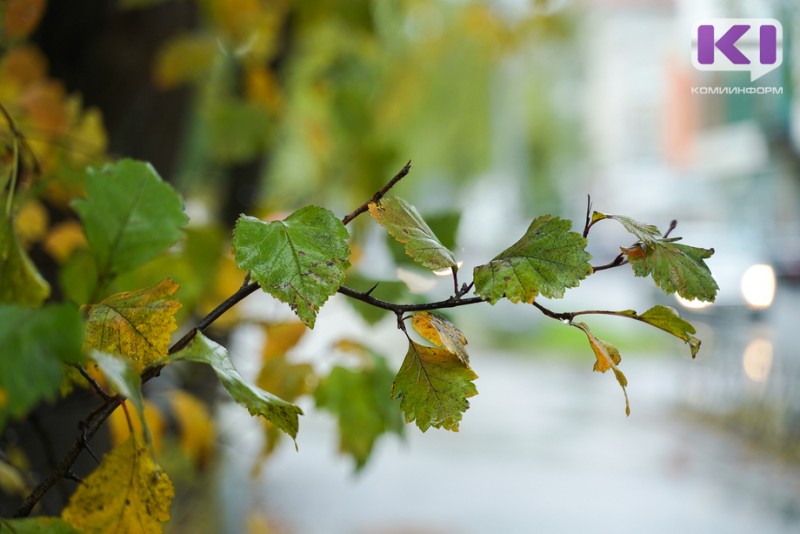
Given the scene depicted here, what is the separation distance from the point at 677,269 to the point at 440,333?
0.08 metres

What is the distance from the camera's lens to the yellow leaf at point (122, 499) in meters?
0.26

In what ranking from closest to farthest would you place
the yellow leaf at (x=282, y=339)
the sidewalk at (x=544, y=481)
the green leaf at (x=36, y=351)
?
1. the green leaf at (x=36, y=351)
2. the yellow leaf at (x=282, y=339)
3. the sidewalk at (x=544, y=481)

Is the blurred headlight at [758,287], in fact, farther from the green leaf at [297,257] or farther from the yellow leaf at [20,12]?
the green leaf at [297,257]

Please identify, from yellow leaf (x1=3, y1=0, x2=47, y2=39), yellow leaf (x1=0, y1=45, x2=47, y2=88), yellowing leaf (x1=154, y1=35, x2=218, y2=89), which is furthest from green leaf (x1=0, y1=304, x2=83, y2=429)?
yellowing leaf (x1=154, y1=35, x2=218, y2=89)

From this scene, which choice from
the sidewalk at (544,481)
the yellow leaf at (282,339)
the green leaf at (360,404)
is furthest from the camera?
the sidewalk at (544,481)

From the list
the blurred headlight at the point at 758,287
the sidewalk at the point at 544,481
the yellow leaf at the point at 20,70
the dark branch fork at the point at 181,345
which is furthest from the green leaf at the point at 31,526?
the blurred headlight at the point at 758,287

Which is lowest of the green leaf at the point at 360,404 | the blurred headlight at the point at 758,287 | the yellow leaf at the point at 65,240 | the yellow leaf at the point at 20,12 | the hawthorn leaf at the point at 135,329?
the blurred headlight at the point at 758,287

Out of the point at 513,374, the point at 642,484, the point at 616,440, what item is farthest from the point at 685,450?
the point at 513,374

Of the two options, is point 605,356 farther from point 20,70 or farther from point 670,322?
point 20,70

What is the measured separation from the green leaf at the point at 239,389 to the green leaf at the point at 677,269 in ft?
0.37

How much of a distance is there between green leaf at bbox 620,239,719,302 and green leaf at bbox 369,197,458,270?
2.4 inches

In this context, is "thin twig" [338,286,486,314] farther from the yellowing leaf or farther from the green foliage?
the yellowing leaf

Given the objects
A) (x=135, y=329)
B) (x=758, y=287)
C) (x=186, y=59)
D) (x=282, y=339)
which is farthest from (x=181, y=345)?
(x=758, y=287)

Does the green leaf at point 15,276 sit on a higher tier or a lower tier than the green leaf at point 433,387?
higher
